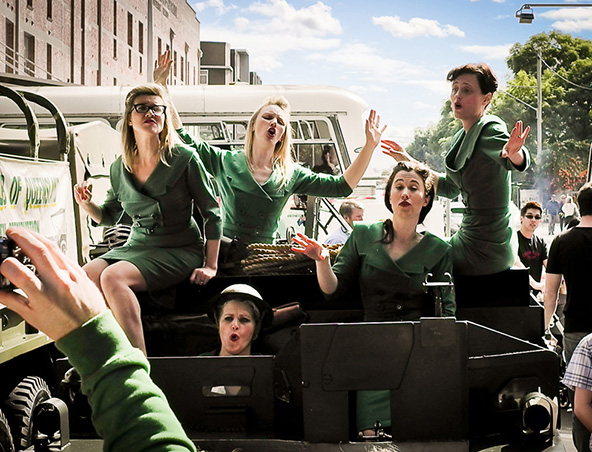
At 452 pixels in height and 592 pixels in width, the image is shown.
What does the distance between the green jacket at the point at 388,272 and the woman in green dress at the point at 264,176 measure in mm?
700

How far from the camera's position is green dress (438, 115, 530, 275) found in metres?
4.83

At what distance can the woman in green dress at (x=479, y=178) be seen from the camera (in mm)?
4844

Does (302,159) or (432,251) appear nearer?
(432,251)

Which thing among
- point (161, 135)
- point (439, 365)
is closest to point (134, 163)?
point (161, 135)

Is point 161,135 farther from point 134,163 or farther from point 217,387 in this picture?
point 217,387

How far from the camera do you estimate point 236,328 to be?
4664 mm

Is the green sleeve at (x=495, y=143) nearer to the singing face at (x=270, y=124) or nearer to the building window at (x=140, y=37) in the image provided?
the singing face at (x=270, y=124)

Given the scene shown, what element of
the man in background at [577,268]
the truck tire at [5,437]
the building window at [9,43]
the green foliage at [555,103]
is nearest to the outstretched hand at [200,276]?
the truck tire at [5,437]

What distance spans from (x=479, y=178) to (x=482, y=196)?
103mm

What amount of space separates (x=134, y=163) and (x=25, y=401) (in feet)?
4.78

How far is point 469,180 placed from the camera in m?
4.92

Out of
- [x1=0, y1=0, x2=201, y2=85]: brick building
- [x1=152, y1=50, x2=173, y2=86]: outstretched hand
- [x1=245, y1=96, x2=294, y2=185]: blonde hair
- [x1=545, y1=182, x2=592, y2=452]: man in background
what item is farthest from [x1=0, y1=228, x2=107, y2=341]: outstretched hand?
[x1=0, y1=0, x2=201, y2=85]: brick building

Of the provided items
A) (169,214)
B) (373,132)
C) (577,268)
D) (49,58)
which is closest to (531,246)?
(577,268)

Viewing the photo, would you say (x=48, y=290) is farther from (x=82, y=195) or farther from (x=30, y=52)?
(x=30, y=52)
